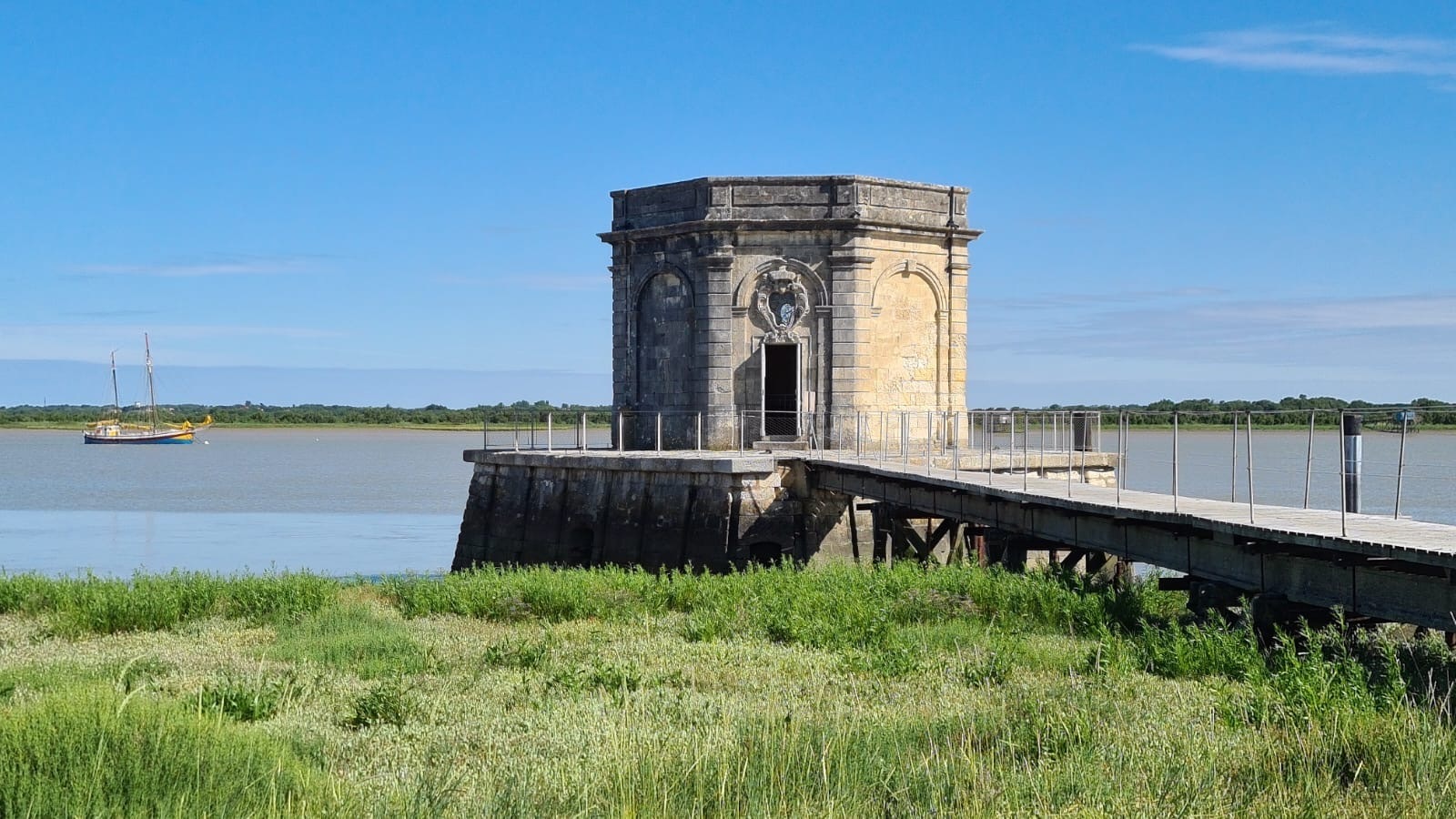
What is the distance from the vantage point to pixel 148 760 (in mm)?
7652

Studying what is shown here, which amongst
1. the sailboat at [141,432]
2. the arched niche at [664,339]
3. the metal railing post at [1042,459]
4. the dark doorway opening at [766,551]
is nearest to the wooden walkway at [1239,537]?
the metal railing post at [1042,459]

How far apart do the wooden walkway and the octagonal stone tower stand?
6835 millimetres

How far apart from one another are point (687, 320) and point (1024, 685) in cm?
1812

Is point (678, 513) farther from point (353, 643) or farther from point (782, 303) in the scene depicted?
point (353, 643)

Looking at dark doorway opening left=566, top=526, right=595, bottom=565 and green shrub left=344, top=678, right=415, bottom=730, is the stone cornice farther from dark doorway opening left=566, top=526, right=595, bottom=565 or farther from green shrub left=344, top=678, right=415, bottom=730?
green shrub left=344, top=678, right=415, bottom=730

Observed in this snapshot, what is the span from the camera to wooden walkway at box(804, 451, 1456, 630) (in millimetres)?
11430

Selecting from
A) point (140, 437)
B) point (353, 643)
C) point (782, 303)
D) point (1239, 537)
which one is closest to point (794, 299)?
point (782, 303)

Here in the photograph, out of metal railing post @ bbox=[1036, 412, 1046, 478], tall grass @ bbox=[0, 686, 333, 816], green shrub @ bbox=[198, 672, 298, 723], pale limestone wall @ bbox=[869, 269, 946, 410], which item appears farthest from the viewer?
pale limestone wall @ bbox=[869, 269, 946, 410]

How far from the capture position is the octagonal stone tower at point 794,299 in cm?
2783

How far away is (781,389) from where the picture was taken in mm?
29484

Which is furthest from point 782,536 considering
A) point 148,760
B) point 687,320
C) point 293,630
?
point 148,760

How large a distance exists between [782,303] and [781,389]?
2122 mm

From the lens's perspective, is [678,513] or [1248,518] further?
[678,513]

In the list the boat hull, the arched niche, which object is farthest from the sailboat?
the arched niche
